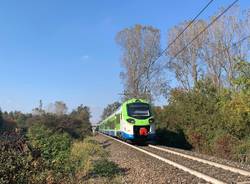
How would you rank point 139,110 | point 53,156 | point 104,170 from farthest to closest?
1. point 139,110
2. point 53,156
3. point 104,170

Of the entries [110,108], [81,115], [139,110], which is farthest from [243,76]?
[110,108]

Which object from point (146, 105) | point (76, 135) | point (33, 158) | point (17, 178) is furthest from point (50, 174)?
point (76, 135)

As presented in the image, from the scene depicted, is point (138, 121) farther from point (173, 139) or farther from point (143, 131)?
point (173, 139)

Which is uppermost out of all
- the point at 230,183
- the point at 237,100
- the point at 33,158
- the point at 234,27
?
the point at 234,27

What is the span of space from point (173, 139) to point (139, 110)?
21.1ft

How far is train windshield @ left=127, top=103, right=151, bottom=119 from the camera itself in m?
26.8

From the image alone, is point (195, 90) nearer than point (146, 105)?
No

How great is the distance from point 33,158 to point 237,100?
662 inches

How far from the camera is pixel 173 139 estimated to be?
32.2 metres

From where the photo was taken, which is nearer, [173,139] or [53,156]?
[53,156]

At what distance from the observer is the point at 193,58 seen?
1676 inches

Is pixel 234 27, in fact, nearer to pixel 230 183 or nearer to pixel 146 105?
pixel 146 105

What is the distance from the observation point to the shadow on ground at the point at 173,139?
30.5 meters

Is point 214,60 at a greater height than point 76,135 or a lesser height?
greater
